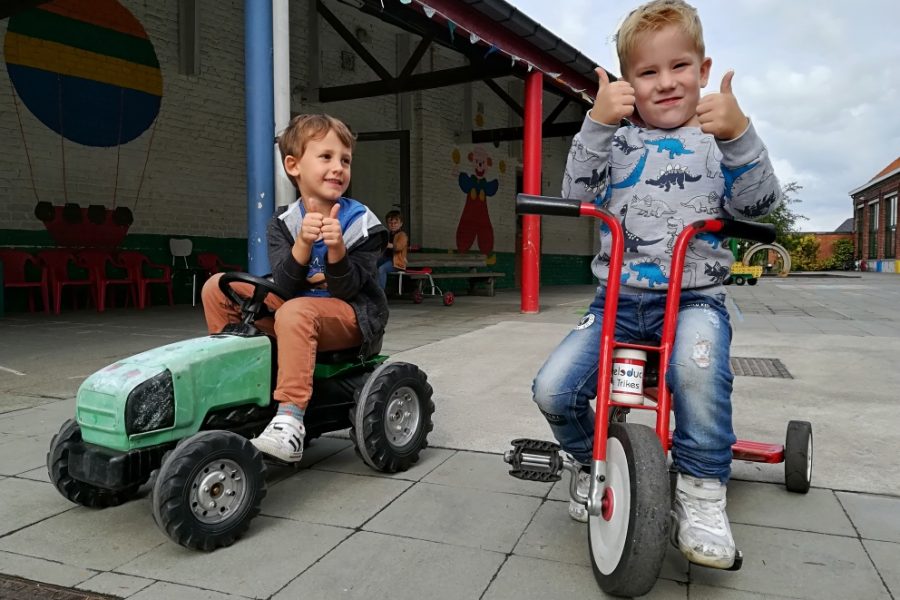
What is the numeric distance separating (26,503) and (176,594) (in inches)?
38.7

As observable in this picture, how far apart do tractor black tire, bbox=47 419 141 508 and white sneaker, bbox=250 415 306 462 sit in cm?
39

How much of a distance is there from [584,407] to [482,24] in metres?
6.78

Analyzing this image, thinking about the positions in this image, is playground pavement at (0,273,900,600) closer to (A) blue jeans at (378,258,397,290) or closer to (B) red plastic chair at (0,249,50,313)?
(B) red plastic chair at (0,249,50,313)

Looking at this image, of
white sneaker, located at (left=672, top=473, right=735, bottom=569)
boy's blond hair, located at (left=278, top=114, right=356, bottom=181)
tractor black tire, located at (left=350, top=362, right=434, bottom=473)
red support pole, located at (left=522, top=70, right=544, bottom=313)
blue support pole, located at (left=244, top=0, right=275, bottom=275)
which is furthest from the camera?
red support pole, located at (left=522, top=70, right=544, bottom=313)

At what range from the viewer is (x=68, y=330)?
664cm

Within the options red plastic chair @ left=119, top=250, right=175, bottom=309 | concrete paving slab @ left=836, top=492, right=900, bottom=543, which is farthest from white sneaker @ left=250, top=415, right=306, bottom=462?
red plastic chair @ left=119, top=250, right=175, bottom=309

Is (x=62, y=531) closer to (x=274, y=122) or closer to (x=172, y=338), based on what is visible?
(x=274, y=122)

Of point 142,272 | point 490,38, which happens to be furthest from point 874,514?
point 142,272

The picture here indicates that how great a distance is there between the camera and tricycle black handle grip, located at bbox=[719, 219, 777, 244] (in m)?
1.83

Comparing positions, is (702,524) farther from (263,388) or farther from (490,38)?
(490,38)

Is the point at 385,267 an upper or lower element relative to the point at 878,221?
lower

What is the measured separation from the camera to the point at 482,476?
2609 mm

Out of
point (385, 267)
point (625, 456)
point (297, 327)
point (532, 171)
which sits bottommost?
point (625, 456)

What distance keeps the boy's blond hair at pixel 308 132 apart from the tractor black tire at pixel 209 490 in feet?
3.46
